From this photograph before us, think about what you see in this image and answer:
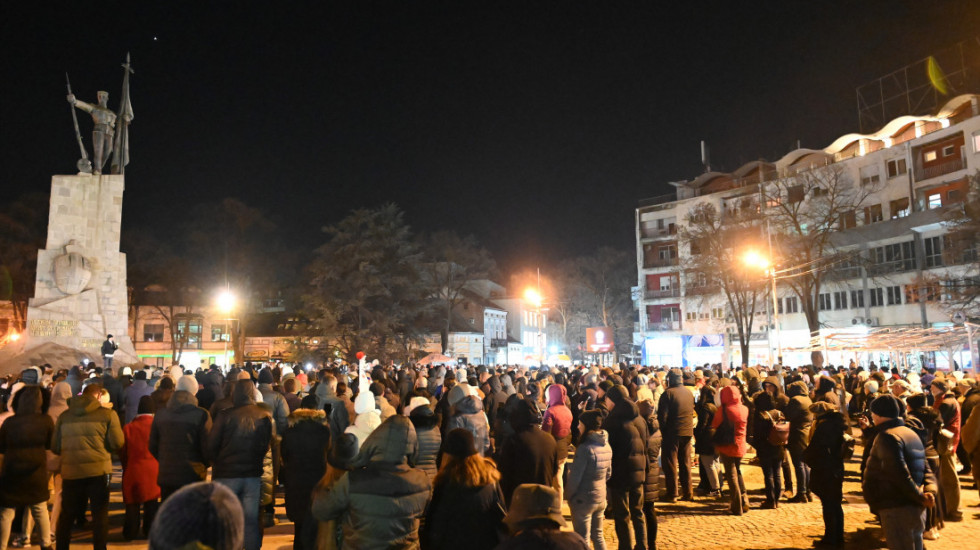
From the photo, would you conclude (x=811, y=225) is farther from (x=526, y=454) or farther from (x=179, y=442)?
(x=179, y=442)

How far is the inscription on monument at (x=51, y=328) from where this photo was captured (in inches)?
908

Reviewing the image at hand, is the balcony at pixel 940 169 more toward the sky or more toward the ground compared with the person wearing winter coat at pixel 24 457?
more toward the sky

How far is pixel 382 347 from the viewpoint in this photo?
122ft

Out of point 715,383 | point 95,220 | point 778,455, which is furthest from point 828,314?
point 95,220

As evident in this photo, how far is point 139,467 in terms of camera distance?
676 cm

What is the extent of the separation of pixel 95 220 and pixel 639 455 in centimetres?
2481

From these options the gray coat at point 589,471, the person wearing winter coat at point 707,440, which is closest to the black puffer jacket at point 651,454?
the gray coat at point 589,471

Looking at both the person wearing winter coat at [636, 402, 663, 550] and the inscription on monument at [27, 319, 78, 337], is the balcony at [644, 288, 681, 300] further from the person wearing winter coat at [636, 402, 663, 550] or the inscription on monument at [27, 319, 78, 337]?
the person wearing winter coat at [636, 402, 663, 550]

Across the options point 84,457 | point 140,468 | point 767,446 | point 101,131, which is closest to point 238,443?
point 84,457

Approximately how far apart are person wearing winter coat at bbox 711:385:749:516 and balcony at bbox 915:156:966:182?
37.4 meters

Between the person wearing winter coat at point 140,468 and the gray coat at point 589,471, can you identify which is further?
the person wearing winter coat at point 140,468

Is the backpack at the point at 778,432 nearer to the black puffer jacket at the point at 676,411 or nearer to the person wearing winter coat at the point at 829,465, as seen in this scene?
the black puffer jacket at the point at 676,411

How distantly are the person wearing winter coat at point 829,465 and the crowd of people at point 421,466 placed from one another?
2 centimetres

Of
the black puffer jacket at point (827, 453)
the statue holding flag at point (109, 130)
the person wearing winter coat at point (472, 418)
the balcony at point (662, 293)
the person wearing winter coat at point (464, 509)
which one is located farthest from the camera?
the balcony at point (662, 293)
